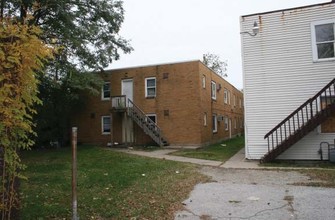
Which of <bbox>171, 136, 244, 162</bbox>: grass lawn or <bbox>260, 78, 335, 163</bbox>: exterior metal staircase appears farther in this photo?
<bbox>171, 136, 244, 162</bbox>: grass lawn

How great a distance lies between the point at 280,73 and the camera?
1474 cm

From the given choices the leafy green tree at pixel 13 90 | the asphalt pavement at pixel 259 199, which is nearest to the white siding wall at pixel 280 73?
the asphalt pavement at pixel 259 199

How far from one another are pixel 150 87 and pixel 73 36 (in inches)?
351

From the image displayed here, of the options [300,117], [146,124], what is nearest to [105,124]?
[146,124]

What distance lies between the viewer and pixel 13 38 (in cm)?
479

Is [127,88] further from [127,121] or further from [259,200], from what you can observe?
[259,200]

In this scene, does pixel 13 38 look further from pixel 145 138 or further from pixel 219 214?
pixel 145 138

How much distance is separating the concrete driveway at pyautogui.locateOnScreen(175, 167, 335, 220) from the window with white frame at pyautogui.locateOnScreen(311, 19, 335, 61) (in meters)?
6.19

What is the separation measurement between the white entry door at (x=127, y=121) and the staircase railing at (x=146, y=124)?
2.67ft

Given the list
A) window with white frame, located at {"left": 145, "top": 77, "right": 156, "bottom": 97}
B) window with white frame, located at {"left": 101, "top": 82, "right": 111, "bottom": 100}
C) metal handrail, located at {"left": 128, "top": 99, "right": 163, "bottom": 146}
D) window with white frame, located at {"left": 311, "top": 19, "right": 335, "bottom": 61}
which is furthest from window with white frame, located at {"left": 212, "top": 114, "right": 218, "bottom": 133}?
window with white frame, located at {"left": 311, "top": 19, "right": 335, "bottom": 61}

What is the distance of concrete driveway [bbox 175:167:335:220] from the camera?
21.6ft

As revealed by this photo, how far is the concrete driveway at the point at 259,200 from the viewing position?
658cm

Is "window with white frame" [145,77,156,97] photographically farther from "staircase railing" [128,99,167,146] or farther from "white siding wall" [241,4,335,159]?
"white siding wall" [241,4,335,159]

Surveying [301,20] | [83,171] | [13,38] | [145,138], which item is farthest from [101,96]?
[13,38]
